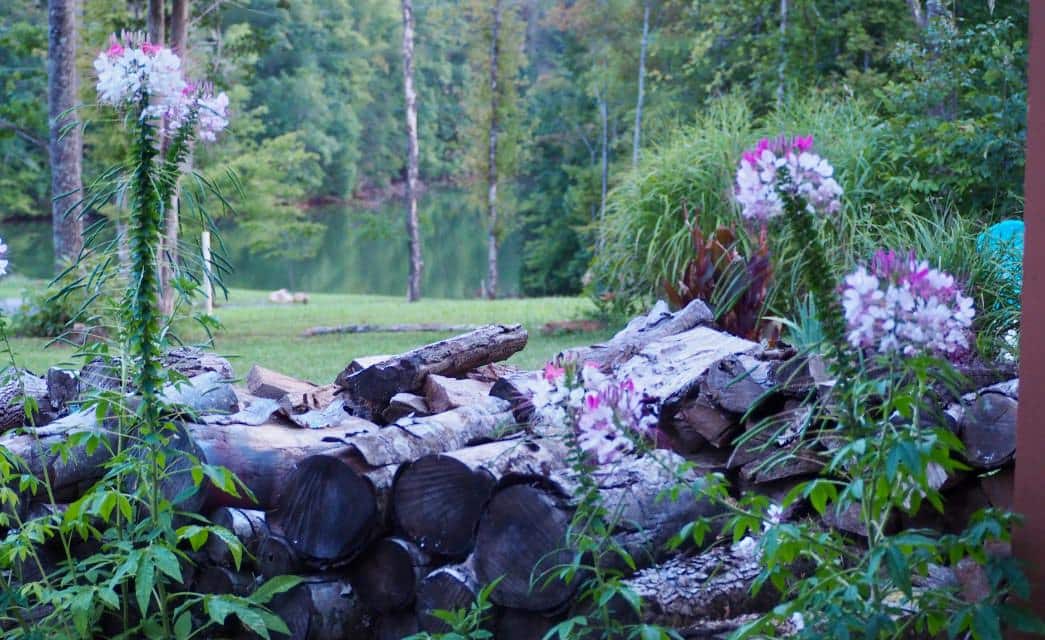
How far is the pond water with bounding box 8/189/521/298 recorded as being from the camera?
1177 inches

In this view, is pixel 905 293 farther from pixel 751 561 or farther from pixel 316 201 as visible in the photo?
pixel 316 201

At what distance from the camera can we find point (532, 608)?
283cm

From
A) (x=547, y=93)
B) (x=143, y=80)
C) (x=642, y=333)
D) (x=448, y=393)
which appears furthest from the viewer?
(x=547, y=93)

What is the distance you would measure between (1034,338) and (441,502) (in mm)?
1616

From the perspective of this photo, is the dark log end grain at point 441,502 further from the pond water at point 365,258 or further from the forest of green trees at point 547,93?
the pond water at point 365,258

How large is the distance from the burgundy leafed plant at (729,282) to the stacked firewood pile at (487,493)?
2.29m

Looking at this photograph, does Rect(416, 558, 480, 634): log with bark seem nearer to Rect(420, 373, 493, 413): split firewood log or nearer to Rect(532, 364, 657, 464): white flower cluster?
Rect(532, 364, 657, 464): white flower cluster

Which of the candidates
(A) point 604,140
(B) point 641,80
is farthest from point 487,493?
(A) point 604,140

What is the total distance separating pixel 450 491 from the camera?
3039 mm

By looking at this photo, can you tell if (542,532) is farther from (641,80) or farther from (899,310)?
(641,80)

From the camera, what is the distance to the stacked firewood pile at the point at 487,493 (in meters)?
2.83

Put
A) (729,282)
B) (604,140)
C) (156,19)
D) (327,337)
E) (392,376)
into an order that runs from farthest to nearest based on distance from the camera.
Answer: (604,140)
(327,337)
(156,19)
(729,282)
(392,376)

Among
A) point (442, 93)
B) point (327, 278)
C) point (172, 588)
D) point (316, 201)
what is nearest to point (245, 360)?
point (172, 588)

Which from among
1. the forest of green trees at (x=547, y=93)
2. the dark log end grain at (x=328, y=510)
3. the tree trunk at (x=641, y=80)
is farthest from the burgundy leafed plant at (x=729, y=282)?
the tree trunk at (x=641, y=80)
